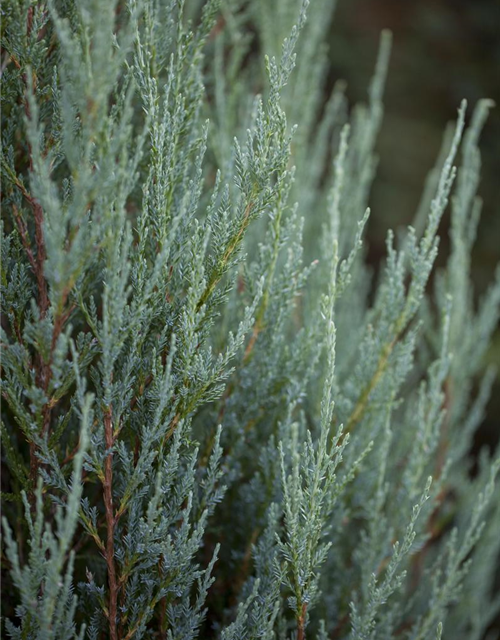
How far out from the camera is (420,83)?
151 inches

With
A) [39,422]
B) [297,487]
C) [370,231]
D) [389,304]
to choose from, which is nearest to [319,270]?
[389,304]

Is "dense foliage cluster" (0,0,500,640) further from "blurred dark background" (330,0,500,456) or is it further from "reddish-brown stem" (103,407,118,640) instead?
"blurred dark background" (330,0,500,456)

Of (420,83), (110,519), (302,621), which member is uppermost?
(420,83)

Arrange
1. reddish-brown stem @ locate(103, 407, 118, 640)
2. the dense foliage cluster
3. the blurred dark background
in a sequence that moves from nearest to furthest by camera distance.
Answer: the dense foliage cluster < reddish-brown stem @ locate(103, 407, 118, 640) < the blurred dark background

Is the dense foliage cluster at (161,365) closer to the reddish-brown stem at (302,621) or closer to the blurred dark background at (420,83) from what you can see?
the reddish-brown stem at (302,621)

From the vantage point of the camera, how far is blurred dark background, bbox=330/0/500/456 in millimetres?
3605

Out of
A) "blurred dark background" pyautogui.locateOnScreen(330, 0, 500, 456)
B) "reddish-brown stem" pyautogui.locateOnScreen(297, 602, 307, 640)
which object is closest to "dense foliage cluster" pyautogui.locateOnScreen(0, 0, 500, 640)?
"reddish-brown stem" pyautogui.locateOnScreen(297, 602, 307, 640)

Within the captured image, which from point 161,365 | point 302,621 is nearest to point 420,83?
point 161,365

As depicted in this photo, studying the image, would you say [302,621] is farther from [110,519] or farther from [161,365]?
[161,365]

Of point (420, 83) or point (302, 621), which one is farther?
point (420, 83)

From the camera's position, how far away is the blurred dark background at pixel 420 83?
3.61 metres

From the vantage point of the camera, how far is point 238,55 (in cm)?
164

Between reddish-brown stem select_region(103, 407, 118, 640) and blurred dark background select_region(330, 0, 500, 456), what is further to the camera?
blurred dark background select_region(330, 0, 500, 456)

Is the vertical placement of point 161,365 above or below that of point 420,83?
below
